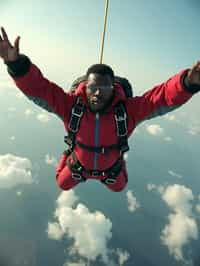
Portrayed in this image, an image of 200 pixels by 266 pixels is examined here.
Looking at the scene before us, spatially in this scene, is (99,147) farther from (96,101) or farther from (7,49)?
(7,49)

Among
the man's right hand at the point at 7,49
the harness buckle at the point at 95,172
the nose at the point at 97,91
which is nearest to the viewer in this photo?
the man's right hand at the point at 7,49

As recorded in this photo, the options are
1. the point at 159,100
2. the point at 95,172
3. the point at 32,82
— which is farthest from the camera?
the point at 95,172

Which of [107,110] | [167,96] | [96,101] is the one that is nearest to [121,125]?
[107,110]

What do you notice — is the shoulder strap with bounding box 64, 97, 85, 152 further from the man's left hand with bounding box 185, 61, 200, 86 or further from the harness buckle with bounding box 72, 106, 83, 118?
the man's left hand with bounding box 185, 61, 200, 86

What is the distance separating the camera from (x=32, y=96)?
2.09 meters

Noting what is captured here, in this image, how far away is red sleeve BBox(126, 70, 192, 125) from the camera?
197cm

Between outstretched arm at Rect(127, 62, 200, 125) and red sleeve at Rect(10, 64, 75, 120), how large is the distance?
2.14ft

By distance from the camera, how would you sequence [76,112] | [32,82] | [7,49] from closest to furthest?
1. [7,49]
2. [32,82]
3. [76,112]

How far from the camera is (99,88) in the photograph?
218 cm

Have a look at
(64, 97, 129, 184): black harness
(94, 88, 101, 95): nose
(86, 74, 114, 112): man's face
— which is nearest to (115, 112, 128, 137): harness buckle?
(64, 97, 129, 184): black harness

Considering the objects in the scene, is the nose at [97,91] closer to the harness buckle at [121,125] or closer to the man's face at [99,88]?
the man's face at [99,88]

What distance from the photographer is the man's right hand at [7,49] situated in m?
1.79

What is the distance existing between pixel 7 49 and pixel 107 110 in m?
1.07

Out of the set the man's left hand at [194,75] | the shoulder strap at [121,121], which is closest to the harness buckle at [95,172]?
the shoulder strap at [121,121]
